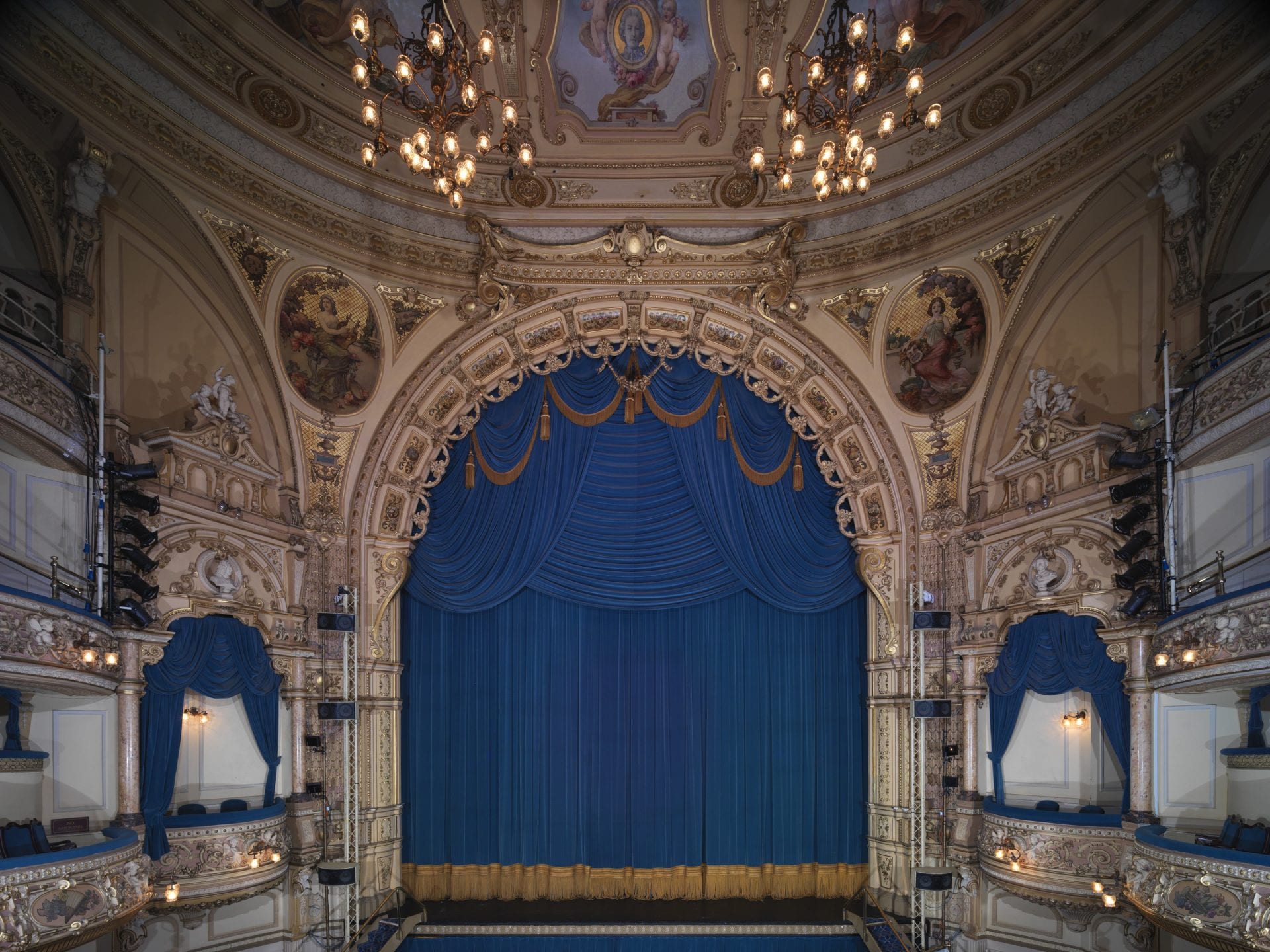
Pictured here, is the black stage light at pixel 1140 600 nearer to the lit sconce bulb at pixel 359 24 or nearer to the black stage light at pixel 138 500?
the lit sconce bulb at pixel 359 24

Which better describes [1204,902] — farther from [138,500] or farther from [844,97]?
[138,500]

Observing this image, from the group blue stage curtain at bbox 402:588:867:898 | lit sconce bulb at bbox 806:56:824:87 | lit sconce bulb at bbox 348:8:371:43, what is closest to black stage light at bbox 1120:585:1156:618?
blue stage curtain at bbox 402:588:867:898

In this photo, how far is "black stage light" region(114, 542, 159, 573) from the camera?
1089cm

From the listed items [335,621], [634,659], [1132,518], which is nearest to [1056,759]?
[1132,518]

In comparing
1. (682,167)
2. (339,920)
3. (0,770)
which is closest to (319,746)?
(339,920)

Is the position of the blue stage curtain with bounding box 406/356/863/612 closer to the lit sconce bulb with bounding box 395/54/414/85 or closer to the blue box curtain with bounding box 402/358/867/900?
the blue box curtain with bounding box 402/358/867/900

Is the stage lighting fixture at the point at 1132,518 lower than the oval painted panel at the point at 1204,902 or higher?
higher

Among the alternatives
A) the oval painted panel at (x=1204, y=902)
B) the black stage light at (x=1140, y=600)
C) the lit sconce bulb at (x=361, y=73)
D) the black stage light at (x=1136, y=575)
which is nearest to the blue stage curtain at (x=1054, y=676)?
the black stage light at (x=1140, y=600)

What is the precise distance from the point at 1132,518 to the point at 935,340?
186 inches

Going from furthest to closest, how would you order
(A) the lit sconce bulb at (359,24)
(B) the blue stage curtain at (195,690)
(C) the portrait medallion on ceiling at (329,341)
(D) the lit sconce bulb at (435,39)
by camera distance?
1. (C) the portrait medallion on ceiling at (329,341)
2. (B) the blue stage curtain at (195,690)
3. (D) the lit sconce bulb at (435,39)
4. (A) the lit sconce bulb at (359,24)

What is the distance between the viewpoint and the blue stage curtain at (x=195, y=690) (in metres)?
11.6

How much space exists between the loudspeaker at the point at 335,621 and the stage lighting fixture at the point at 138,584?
10.5ft

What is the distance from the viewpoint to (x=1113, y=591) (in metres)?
11.5

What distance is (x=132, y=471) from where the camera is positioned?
10797mm
